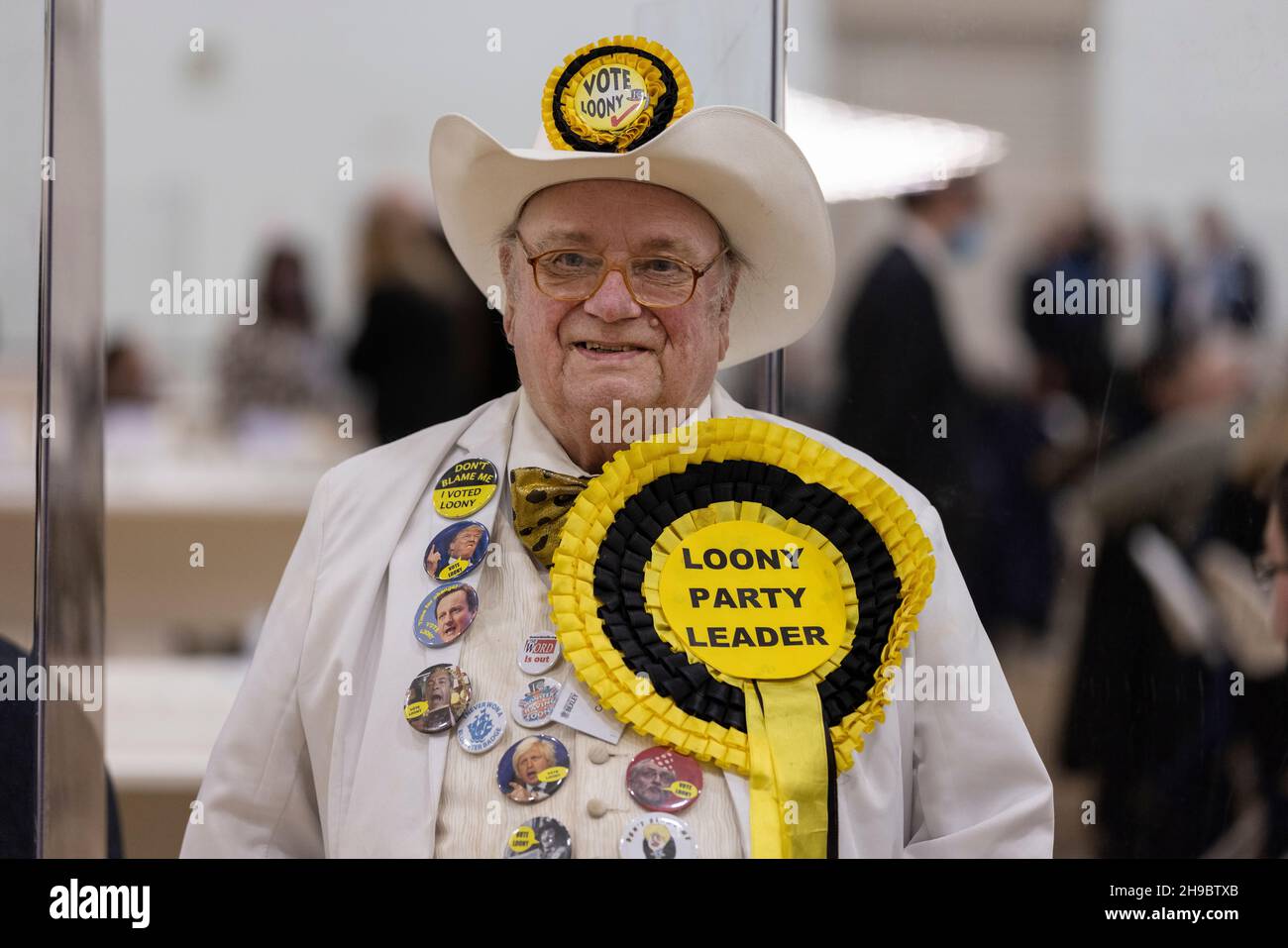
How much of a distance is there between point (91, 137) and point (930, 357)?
4.64ft

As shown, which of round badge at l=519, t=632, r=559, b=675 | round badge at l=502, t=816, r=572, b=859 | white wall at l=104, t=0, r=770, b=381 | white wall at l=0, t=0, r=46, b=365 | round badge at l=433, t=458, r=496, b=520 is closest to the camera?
round badge at l=502, t=816, r=572, b=859

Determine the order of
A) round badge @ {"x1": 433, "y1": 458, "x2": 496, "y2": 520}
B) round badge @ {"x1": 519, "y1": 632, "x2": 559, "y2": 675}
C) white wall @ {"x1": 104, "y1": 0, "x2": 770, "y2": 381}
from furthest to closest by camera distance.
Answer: white wall @ {"x1": 104, "y1": 0, "x2": 770, "y2": 381}
round badge @ {"x1": 433, "y1": 458, "x2": 496, "y2": 520}
round badge @ {"x1": 519, "y1": 632, "x2": 559, "y2": 675}

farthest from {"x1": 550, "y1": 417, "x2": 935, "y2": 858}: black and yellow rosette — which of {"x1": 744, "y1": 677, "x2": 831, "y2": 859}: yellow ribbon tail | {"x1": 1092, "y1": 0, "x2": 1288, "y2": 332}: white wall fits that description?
{"x1": 1092, "y1": 0, "x2": 1288, "y2": 332}: white wall

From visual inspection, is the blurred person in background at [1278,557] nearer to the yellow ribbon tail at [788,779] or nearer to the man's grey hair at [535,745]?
the yellow ribbon tail at [788,779]

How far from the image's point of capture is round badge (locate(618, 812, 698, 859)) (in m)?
1.85

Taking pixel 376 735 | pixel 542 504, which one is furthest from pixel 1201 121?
pixel 376 735

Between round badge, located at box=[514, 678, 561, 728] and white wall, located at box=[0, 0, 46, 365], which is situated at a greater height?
white wall, located at box=[0, 0, 46, 365]

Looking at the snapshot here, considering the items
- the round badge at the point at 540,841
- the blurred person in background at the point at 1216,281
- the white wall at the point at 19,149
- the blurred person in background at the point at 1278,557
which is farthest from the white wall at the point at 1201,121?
the white wall at the point at 19,149

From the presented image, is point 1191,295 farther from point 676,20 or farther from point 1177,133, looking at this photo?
point 676,20

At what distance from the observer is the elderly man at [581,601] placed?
6.28 feet

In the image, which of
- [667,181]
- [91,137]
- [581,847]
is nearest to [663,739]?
[581,847]

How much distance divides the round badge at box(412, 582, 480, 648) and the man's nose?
0.43 metres

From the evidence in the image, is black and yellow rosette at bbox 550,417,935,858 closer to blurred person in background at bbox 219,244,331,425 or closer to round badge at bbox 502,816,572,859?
round badge at bbox 502,816,572,859

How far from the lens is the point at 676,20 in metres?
2.36
